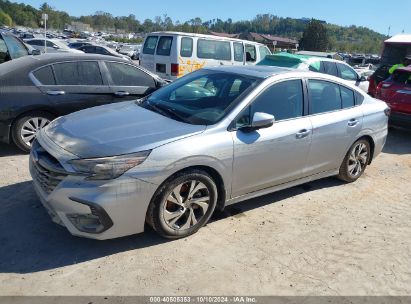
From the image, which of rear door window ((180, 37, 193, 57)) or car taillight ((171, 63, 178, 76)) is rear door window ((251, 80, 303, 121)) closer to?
car taillight ((171, 63, 178, 76))

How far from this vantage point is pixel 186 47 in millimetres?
11789

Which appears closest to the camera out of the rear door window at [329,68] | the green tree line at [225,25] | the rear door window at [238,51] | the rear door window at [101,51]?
the rear door window at [329,68]

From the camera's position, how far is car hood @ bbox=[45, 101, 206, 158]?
3502mm

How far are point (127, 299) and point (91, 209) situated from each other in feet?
2.53

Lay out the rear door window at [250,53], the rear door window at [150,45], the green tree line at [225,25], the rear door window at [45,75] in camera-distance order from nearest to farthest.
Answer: the rear door window at [45,75]
the rear door window at [150,45]
the rear door window at [250,53]
the green tree line at [225,25]

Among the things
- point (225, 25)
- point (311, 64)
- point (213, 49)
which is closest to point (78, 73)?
point (311, 64)

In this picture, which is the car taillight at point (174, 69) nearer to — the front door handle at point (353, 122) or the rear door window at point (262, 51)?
the rear door window at point (262, 51)

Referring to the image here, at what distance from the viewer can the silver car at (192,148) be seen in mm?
3395

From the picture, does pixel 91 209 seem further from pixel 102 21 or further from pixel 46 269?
pixel 102 21

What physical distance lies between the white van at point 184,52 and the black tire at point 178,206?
8150 millimetres

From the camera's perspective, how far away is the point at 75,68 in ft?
20.5

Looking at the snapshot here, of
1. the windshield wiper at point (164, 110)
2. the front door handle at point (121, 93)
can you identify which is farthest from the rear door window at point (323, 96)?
the front door handle at point (121, 93)

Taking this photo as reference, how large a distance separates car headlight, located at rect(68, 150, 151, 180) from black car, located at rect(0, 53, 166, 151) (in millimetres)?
2829

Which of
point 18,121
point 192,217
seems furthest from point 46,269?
point 18,121
